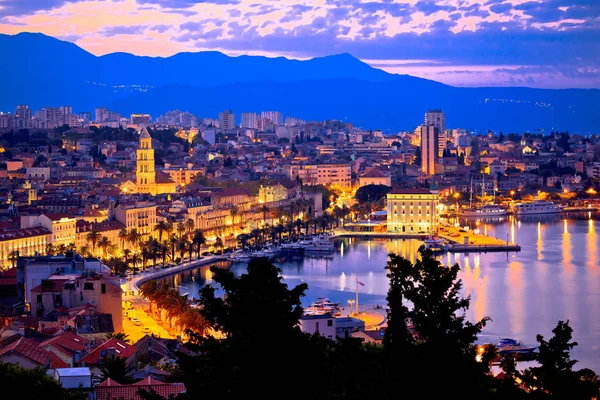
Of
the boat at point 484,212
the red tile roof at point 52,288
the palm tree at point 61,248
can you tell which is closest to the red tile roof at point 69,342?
the red tile roof at point 52,288

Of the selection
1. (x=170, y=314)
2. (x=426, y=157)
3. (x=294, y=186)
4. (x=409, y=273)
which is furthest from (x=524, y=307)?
(x=426, y=157)

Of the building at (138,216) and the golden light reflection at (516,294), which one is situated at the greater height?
the building at (138,216)

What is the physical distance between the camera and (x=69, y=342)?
9445 mm

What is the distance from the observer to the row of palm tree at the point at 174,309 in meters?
12.4

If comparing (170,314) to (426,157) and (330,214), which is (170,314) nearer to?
(330,214)

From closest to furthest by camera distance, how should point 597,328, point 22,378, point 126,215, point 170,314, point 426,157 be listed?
point 22,378
point 170,314
point 597,328
point 126,215
point 426,157

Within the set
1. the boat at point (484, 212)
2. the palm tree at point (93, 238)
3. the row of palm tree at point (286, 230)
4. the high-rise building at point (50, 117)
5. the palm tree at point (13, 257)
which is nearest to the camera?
the palm tree at point (13, 257)

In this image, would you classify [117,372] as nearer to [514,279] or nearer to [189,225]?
[514,279]

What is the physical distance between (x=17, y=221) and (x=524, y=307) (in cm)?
1004

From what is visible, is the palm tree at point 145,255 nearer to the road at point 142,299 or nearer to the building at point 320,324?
the road at point 142,299

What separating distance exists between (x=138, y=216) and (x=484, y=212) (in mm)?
16064

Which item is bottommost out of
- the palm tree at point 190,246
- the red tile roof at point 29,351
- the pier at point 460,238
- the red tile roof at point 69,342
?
the pier at point 460,238

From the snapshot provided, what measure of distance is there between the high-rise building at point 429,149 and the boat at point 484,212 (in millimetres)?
11545

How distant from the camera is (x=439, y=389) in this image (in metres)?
5.04
